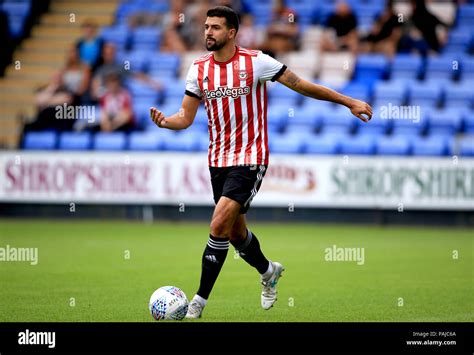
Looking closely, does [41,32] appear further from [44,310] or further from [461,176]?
[44,310]

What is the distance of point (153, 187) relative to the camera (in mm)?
18922

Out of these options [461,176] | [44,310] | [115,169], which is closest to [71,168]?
[115,169]

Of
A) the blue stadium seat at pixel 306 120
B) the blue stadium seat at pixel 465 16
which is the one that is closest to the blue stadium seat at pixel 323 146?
the blue stadium seat at pixel 306 120

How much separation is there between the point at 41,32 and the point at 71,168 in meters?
6.65

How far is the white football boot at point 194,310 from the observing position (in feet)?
28.2

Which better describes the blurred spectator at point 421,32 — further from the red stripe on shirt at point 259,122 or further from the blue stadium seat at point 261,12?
the red stripe on shirt at point 259,122

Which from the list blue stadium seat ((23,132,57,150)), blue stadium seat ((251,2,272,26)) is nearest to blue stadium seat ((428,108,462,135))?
blue stadium seat ((251,2,272,26))

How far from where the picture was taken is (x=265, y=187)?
1864cm

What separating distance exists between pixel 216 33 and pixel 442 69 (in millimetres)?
13075

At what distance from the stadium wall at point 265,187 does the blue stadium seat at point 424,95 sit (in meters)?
2.49

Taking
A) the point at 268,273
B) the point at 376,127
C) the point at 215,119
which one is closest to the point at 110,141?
the point at 376,127

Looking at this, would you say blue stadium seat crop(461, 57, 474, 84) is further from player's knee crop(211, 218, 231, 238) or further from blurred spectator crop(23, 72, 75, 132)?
player's knee crop(211, 218, 231, 238)

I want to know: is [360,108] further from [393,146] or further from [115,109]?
[115,109]

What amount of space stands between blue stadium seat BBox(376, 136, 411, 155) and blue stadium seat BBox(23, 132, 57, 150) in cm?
651
